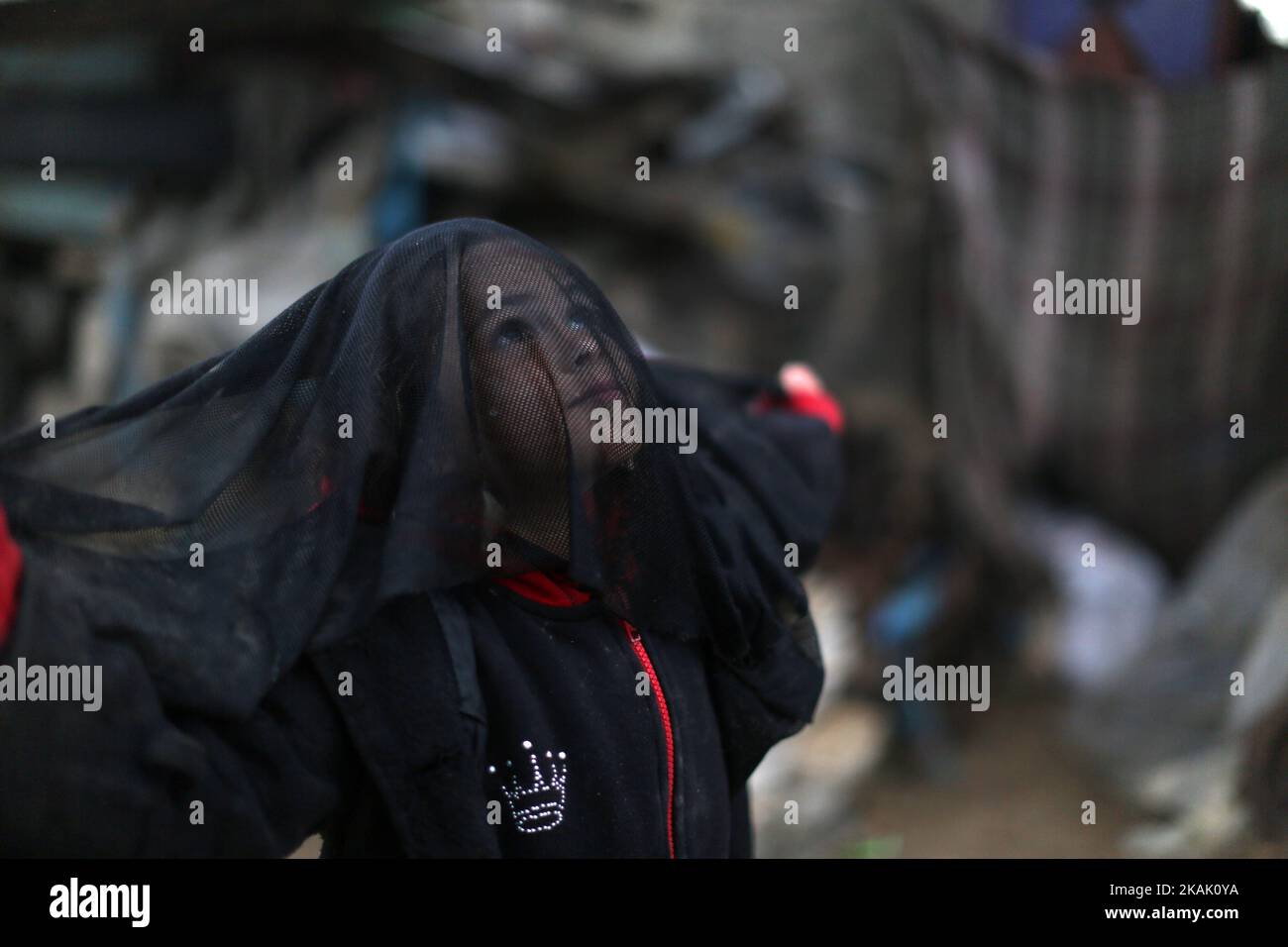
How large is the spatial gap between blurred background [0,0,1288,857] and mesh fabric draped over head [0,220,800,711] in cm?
241

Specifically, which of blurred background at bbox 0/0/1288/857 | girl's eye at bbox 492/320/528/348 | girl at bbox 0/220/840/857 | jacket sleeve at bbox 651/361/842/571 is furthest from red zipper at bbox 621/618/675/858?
blurred background at bbox 0/0/1288/857

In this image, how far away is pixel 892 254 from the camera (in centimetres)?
Result: 450

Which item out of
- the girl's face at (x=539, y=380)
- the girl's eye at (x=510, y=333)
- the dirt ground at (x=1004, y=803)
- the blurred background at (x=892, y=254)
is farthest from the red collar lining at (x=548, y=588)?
the dirt ground at (x=1004, y=803)

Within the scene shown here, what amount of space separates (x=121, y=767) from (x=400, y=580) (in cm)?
32

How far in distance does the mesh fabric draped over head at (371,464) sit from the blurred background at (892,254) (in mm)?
2415

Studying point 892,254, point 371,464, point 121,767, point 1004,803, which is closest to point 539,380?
point 371,464

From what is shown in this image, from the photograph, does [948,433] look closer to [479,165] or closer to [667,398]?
[479,165]

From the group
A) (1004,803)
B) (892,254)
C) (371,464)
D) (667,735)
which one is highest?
(892,254)

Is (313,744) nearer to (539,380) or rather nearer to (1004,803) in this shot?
(539,380)

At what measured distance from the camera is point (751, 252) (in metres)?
4.54

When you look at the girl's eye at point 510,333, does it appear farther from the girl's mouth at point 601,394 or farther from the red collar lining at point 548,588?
the red collar lining at point 548,588

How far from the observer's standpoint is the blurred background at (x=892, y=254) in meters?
3.94

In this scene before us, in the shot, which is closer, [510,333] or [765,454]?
[510,333]
